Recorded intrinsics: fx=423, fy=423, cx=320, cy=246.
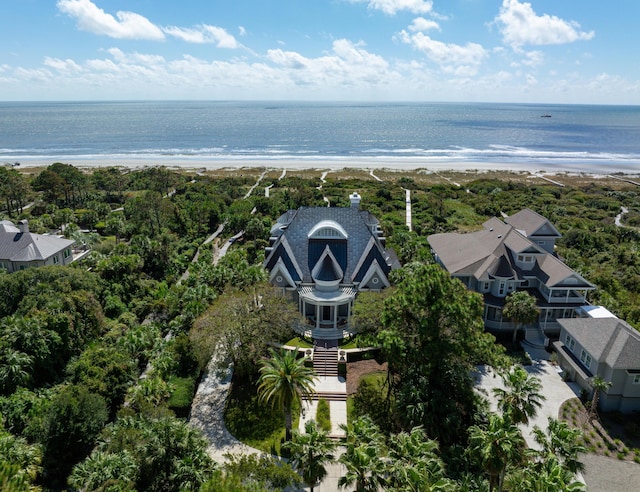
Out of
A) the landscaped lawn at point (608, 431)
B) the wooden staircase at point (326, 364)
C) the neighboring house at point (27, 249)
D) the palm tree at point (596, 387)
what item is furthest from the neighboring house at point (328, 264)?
the neighboring house at point (27, 249)

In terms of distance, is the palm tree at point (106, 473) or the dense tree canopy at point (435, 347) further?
the dense tree canopy at point (435, 347)

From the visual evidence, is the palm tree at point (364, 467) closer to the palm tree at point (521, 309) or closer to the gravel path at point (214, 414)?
the gravel path at point (214, 414)

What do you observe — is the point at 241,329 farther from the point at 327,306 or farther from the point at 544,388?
the point at 544,388

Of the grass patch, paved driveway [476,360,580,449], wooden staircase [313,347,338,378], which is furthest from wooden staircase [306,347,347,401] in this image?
paved driveway [476,360,580,449]

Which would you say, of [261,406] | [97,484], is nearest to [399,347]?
[261,406]

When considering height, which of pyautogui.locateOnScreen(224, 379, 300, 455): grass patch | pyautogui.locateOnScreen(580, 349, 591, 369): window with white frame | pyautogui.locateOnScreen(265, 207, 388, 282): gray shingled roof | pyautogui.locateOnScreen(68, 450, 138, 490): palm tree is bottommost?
pyautogui.locateOnScreen(224, 379, 300, 455): grass patch

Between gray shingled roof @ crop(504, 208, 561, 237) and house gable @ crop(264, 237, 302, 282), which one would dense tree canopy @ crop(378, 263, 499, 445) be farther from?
gray shingled roof @ crop(504, 208, 561, 237)
